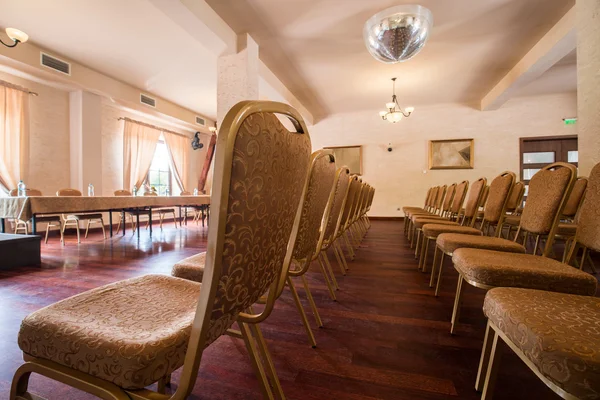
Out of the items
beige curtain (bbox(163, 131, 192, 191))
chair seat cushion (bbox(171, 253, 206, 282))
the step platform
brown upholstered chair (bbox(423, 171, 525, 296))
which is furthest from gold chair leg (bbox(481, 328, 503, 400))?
beige curtain (bbox(163, 131, 192, 191))

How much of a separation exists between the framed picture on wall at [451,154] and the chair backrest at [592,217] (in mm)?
6683

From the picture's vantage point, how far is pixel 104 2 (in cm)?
323

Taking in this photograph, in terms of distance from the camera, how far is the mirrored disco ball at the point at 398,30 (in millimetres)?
3105

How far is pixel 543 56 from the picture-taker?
412cm

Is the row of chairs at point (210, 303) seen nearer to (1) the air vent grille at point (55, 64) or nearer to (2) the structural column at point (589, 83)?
(2) the structural column at point (589, 83)

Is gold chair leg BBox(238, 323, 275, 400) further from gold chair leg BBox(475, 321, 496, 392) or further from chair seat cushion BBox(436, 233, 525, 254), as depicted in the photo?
chair seat cushion BBox(436, 233, 525, 254)

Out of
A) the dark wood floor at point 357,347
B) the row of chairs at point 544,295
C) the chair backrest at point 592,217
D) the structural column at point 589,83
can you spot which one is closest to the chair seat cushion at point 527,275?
the row of chairs at point 544,295

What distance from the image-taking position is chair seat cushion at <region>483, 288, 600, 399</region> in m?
0.49

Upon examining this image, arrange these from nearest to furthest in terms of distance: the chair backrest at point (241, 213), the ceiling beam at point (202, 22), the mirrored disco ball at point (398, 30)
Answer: the chair backrest at point (241, 213) → the ceiling beam at point (202, 22) → the mirrored disco ball at point (398, 30)

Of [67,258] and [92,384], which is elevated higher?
[92,384]

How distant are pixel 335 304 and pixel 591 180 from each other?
4.60ft

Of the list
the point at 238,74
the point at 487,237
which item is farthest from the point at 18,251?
the point at 487,237

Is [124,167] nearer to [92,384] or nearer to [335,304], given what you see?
→ [335,304]

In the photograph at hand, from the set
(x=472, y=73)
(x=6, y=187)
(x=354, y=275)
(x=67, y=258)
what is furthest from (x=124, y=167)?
(x=472, y=73)
